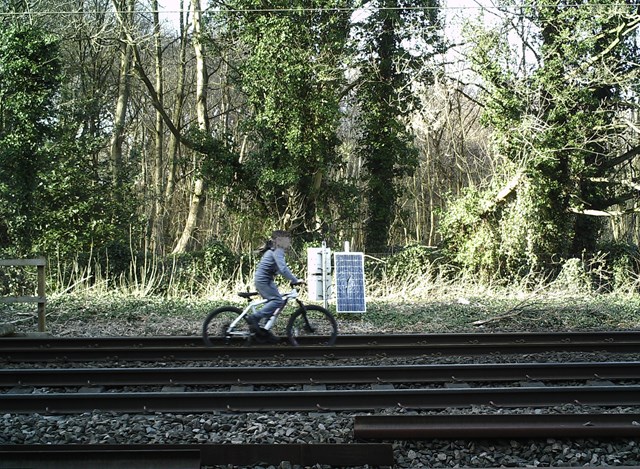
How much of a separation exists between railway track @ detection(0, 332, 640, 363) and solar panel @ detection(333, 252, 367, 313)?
266 cm

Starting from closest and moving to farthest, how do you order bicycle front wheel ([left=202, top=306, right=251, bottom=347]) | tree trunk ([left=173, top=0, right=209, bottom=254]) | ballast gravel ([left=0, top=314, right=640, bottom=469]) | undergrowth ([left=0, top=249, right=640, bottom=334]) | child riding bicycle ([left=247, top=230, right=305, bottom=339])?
ballast gravel ([left=0, top=314, right=640, bottom=469]) < child riding bicycle ([left=247, top=230, right=305, bottom=339]) < bicycle front wheel ([left=202, top=306, right=251, bottom=347]) < undergrowth ([left=0, top=249, right=640, bottom=334]) < tree trunk ([left=173, top=0, right=209, bottom=254])

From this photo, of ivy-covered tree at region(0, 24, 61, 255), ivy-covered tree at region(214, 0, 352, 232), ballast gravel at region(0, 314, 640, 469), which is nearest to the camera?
ballast gravel at region(0, 314, 640, 469)

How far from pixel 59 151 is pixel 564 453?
20.1 meters

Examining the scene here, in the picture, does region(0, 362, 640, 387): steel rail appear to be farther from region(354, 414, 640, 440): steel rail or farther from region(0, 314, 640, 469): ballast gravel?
region(354, 414, 640, 440): steel rail

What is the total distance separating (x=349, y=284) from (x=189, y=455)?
29.2 feet

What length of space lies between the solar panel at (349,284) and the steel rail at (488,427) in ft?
25.3

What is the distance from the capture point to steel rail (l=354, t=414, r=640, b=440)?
257 inches

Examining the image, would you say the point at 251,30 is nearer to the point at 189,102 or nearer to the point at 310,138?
the point at 310,138

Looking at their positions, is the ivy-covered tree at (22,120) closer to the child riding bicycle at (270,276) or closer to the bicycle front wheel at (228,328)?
the bicycle front wheel at (228,328)

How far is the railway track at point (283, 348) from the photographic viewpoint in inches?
419

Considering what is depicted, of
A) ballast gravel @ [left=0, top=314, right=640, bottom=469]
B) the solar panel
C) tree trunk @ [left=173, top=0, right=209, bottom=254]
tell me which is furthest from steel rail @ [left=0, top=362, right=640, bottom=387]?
tree trunk @ [left=173, top=0, right=209, bottom=254]

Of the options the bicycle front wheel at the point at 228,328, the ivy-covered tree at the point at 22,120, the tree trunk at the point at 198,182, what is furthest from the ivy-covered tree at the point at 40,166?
the bicycle front wheel at the point at 228,328

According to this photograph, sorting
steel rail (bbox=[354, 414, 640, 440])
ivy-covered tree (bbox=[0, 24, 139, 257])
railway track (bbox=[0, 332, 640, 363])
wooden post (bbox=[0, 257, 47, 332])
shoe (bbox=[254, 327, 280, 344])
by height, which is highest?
ivy-covered tree (bbox=[0, 24, 139, 257])

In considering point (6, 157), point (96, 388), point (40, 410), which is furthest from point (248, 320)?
point (6, 157)
